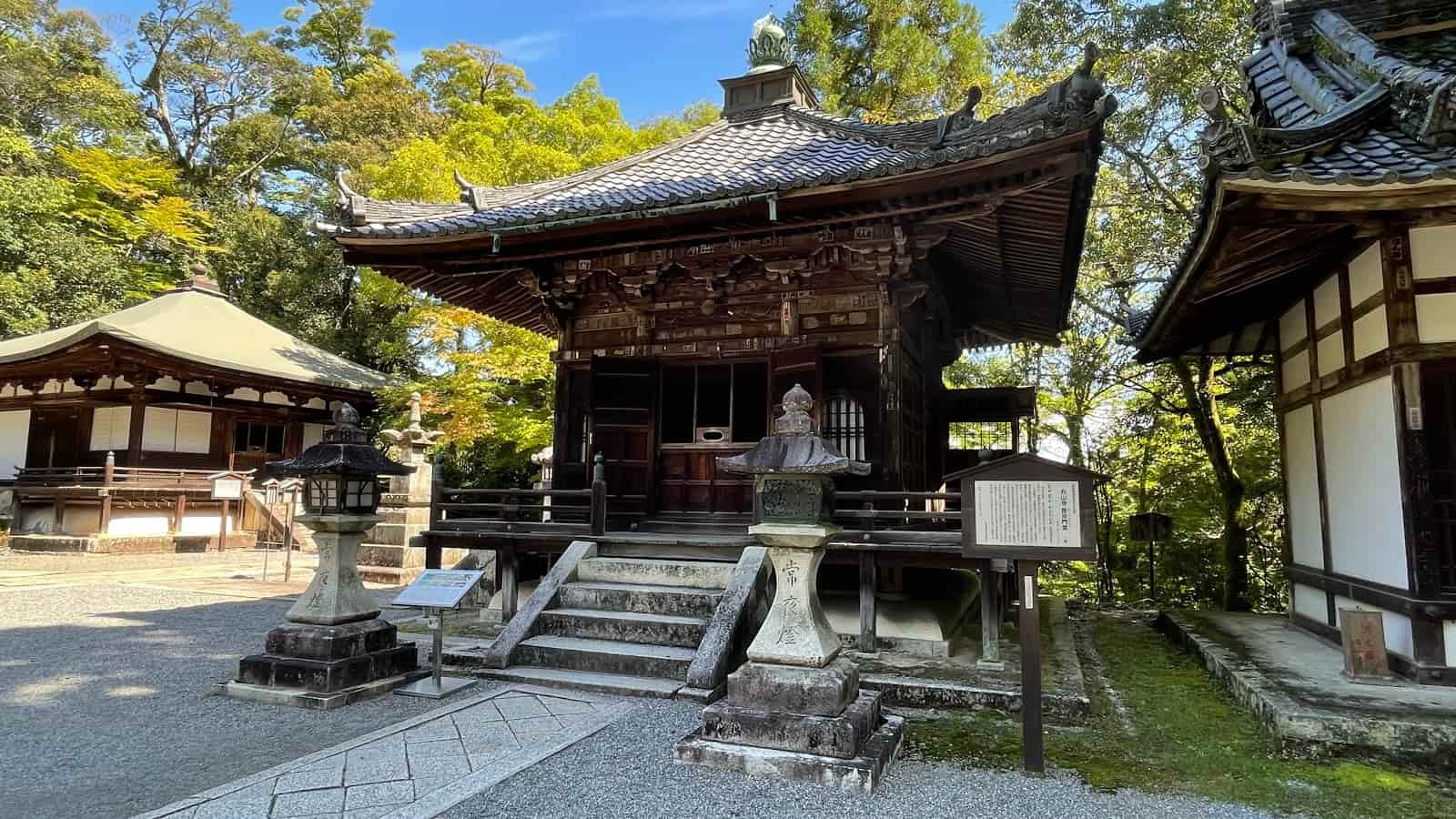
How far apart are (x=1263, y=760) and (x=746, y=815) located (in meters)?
3.24


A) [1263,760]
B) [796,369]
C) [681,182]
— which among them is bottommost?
[1263,760]

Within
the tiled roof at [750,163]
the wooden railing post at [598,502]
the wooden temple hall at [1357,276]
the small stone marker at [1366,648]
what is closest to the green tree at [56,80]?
the tiled roof at [750,163]

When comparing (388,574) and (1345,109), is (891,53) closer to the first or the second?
(1345,109)

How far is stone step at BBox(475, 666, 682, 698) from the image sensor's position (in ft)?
17.9

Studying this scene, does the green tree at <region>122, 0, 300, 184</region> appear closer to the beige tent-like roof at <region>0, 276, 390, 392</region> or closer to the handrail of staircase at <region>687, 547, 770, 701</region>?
the beige tent-like roof at <region>0, 276, 390, 392</region>

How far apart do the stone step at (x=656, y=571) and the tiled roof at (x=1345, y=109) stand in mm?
4745

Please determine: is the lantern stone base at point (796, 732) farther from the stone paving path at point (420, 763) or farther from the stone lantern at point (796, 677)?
the stone paving path at point (420, 763)

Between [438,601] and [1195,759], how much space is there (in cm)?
513

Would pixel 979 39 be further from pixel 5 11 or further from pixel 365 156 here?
pixel 5 11

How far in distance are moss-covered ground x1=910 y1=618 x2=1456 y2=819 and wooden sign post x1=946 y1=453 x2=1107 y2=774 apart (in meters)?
0.38

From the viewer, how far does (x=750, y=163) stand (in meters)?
8.68

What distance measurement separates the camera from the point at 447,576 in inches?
223

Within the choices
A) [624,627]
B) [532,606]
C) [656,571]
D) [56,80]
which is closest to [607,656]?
[624,627]

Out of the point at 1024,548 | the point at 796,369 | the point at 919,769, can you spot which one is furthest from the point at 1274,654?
the point at 796,369
